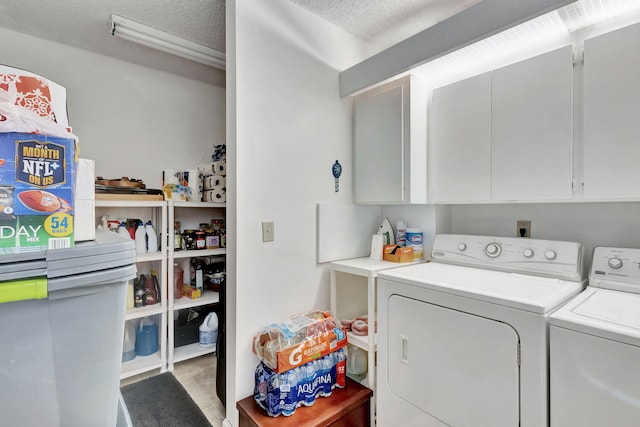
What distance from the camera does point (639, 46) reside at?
126 cm

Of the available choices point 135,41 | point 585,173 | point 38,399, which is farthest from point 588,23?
point 135,41

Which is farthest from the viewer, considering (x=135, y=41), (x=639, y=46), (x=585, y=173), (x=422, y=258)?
(x=135, y=41)

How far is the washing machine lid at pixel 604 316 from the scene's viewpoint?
0.95 metres

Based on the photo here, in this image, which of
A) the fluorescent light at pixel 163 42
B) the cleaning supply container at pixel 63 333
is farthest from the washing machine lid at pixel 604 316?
the fluorescent light at pixel 163 42

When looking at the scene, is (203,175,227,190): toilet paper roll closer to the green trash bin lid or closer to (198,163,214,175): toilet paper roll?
(198,163,214,175): toilet paper roll

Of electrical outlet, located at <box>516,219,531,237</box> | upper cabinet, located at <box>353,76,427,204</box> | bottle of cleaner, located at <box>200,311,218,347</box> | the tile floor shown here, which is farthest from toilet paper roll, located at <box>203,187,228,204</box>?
electrical outlet, located at <box>516,219,531,237</box>

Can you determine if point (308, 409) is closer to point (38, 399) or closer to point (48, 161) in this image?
point (38, 399)

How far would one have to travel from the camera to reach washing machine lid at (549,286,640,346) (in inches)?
37.4

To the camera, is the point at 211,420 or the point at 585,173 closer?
the point at 585,173

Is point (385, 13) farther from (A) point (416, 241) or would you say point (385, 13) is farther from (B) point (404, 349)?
(B) point (404, 349)

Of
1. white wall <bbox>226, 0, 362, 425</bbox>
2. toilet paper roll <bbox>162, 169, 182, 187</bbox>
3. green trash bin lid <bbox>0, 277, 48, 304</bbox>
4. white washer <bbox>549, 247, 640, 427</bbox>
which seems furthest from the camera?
toilet paper roll <bbox>162, 169, 182, 187</bbox>

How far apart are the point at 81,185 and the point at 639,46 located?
2103 millimetres

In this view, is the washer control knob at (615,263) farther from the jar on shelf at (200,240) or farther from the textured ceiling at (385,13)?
the jar on shelf at (200,240)

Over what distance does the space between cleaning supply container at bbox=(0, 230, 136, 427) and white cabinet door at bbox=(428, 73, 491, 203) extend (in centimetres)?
180
